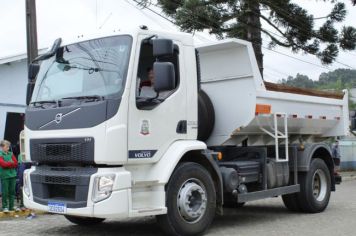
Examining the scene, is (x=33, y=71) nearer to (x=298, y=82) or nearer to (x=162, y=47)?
(x=162, y=47)

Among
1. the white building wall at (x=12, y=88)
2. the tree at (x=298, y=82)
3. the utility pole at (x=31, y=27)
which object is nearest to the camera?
the utility pole at (x=31, y=27)

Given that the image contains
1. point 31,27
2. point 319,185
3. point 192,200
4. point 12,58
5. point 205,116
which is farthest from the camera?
point 12,58

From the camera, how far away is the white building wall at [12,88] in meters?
15.6

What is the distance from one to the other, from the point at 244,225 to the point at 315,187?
234 centimetres

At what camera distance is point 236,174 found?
29.9 feet

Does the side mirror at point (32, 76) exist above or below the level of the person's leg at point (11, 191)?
above

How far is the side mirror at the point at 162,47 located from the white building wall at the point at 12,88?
897 cm

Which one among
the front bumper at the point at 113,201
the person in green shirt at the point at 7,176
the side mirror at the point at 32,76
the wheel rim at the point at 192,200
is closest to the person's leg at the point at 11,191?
the person in green shirt at the point at 7,176

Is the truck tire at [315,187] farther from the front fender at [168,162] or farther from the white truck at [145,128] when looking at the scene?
the front fender at [168,162]

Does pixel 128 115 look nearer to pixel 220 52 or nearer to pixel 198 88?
pixel 198 88

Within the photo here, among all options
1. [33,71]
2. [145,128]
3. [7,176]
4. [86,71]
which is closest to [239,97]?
[145,128]

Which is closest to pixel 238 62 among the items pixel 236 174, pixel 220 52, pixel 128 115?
Result: pixel 220 52

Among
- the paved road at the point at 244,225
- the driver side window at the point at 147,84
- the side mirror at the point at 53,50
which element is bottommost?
the paved road at the point at 244,225

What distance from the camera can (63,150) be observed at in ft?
25.4
